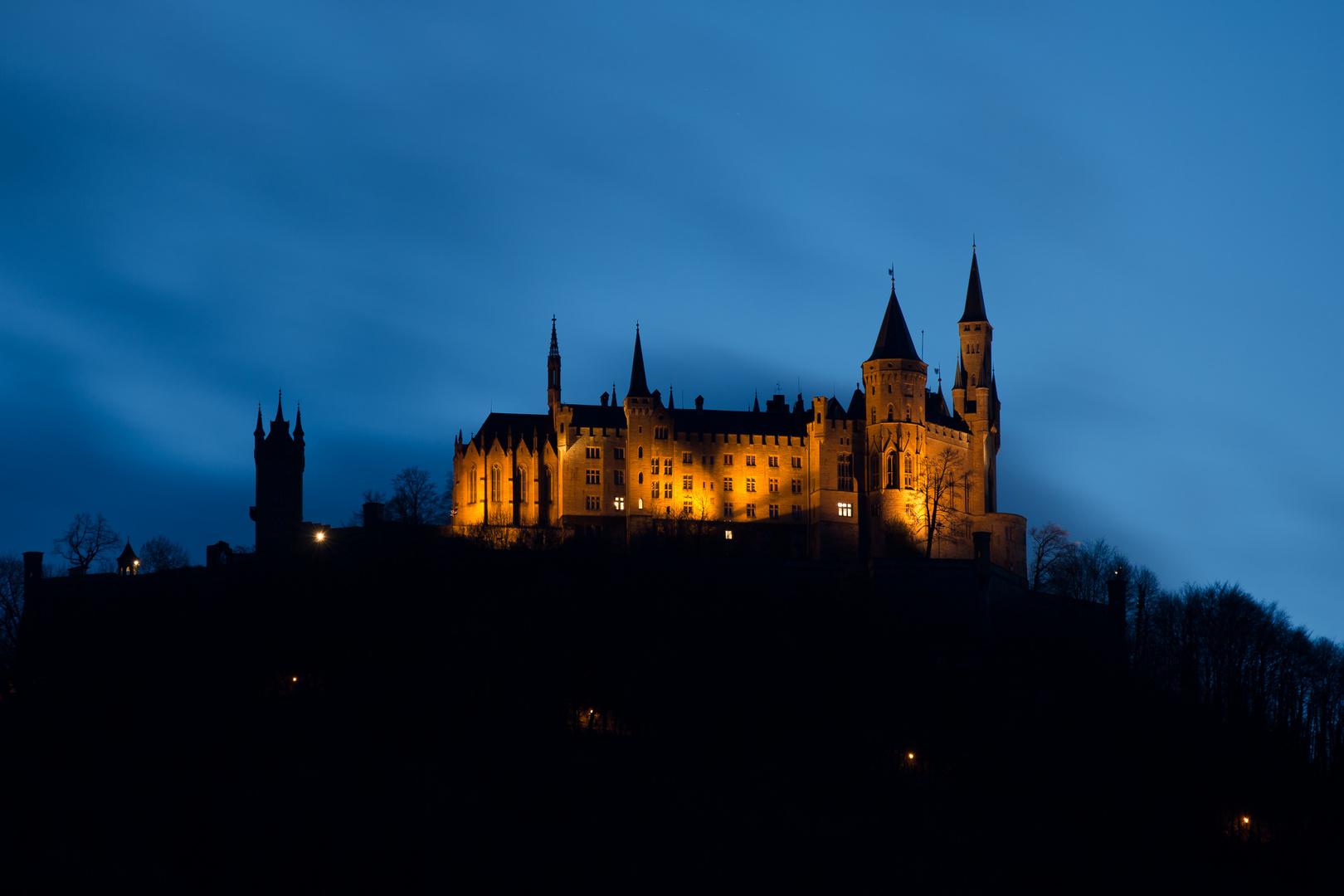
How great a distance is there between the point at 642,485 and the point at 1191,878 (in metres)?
→ 34.0

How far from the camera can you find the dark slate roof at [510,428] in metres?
86.0

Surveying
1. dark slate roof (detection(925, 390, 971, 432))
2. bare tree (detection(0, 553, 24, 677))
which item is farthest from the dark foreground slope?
dark slate roof (detection(925, 390, 971, 432))

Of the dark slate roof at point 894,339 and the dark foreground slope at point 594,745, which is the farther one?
the dark slate roof at point 894,339

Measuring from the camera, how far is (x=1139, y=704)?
67562 millimetres

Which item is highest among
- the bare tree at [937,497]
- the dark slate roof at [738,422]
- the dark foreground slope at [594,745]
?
the dark slate roof at [738,422]

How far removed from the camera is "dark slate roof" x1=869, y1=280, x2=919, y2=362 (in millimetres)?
87562

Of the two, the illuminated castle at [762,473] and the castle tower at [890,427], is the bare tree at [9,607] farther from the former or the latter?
the castle tower at [890,427]

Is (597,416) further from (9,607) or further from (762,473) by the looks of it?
(9,607)

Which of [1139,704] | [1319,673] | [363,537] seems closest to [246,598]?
[363,537]

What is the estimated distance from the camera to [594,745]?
6394 centimetres

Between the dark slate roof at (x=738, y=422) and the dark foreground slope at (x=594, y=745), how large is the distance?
15.3 metres

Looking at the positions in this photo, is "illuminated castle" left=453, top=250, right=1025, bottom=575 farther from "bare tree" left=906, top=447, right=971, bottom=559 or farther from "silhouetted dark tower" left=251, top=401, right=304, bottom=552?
"silhouetted dark tower" left=251, top=401, right=304, bottom=552

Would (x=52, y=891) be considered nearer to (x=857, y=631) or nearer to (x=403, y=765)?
(x=403, y=765)

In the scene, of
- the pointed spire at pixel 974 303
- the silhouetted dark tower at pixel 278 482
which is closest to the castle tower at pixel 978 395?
the pointed spire at pixel 974 303
